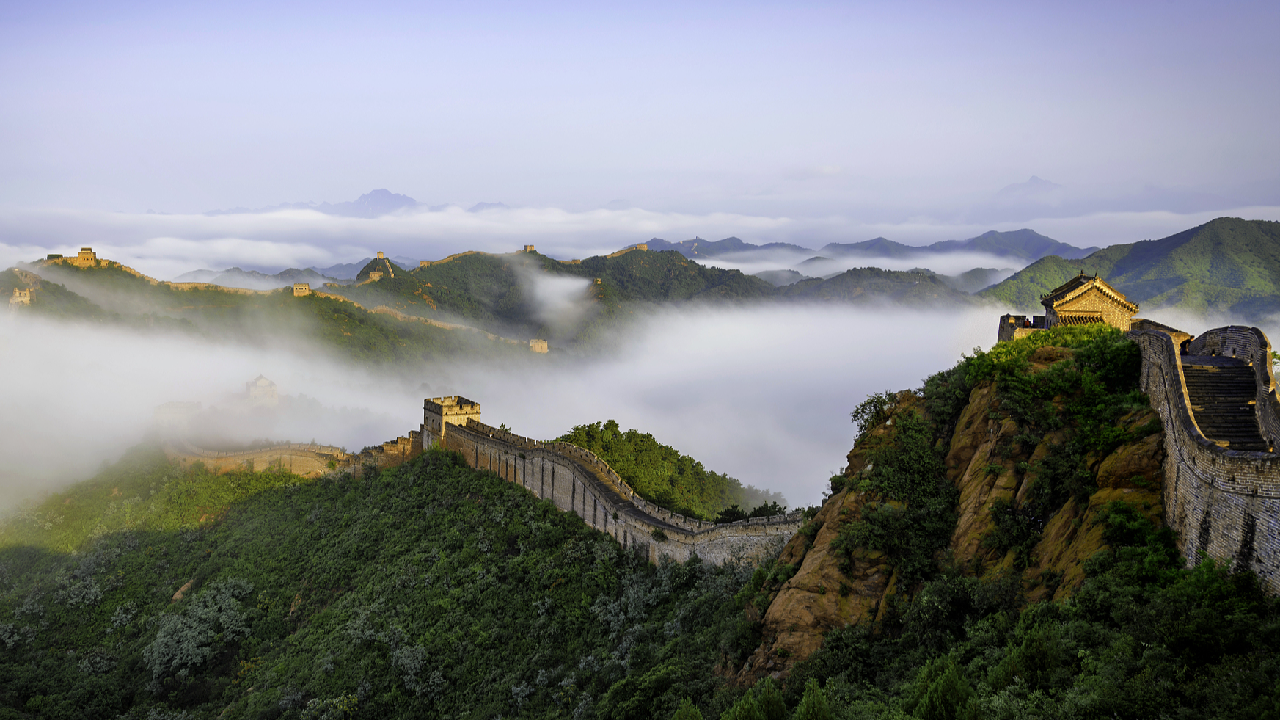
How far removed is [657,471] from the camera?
178 ft

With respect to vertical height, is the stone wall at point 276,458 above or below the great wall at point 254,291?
below

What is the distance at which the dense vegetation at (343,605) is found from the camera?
27203 millimetres

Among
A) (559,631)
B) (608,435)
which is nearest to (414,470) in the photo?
(608,435)

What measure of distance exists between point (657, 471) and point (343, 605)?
2215 cm

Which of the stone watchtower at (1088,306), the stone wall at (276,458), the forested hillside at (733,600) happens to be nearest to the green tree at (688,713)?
the forested hillside at (733,600)

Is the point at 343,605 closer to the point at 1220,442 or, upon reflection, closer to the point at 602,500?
the point at 602,500

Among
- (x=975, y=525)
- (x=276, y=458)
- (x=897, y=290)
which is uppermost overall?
(x=897, y=290)

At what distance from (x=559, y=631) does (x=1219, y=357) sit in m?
22.4

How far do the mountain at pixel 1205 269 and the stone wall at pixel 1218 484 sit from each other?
282ft

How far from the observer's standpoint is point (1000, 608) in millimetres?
14656

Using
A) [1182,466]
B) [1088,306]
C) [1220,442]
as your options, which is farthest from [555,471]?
[1220,442]

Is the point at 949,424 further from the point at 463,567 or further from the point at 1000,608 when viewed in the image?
the point at 463,567

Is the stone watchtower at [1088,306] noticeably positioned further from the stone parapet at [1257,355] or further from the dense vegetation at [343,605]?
the dense vegetation at [343,605]

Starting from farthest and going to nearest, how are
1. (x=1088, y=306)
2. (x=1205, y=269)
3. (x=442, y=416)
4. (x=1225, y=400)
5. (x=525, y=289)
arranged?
(x=525, y=289)
(x=1205, y=269)
(x=442, y=416)
(x=1088, y=306)
(x=1225, y=400)
